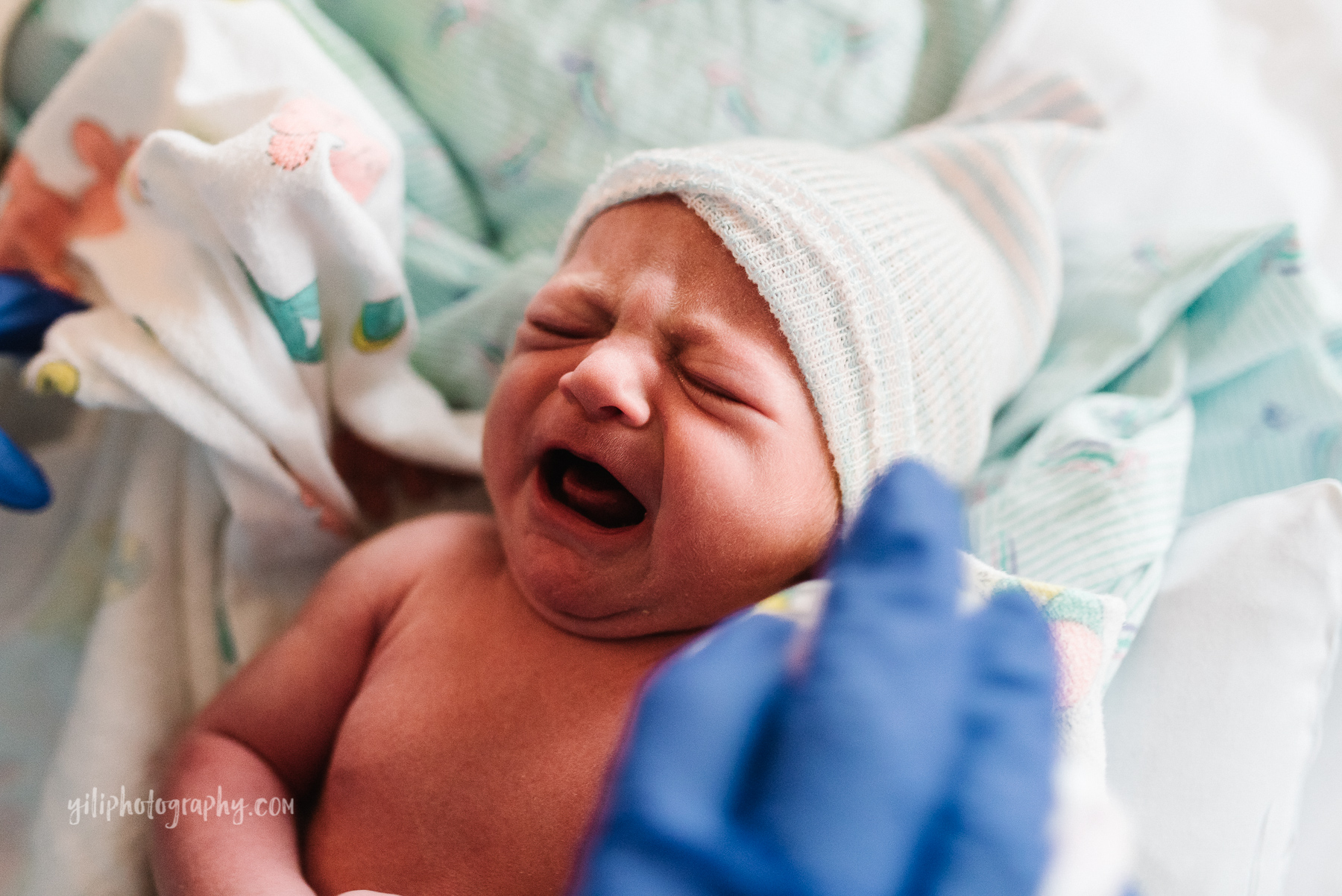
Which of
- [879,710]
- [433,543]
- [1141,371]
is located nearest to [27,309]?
[433,543]

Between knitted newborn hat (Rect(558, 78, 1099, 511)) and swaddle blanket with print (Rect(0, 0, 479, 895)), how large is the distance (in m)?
0.27

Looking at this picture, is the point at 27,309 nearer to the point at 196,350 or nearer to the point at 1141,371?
the point at 196,350

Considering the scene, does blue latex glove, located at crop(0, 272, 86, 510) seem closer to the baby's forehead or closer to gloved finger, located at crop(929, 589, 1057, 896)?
the baby's forehead

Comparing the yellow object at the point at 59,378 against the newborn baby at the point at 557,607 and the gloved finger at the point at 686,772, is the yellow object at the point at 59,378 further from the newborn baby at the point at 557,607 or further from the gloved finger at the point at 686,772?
the gloved finger at the point at 686,772

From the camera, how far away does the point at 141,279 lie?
3.24ft

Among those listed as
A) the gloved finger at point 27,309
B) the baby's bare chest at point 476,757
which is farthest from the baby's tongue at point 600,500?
the gloved finger at point 27,309

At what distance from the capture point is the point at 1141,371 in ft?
3.79

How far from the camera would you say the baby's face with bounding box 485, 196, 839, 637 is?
0.77 m

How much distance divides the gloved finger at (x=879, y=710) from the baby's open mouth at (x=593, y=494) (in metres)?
0.40

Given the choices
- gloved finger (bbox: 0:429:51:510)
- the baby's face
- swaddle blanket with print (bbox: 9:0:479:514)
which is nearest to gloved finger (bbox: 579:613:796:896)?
the baby's face

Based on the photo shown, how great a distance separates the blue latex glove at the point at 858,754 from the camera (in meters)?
0.40

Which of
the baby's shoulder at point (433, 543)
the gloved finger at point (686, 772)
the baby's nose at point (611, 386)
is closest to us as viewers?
the gloved finger at point (686, 772)

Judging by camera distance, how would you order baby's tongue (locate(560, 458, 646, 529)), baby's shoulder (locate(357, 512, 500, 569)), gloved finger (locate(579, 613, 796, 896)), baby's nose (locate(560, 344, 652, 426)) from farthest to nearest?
baby's shoulder (locate(357, 512, 500, 569)) → baby's tongue (locate(560, 458, 646, 529)) → baby's nose (locate(560, 344, 652, 426)) → gloved finger (locate(579, 613, 796, 896))

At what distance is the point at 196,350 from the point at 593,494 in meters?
0.45
